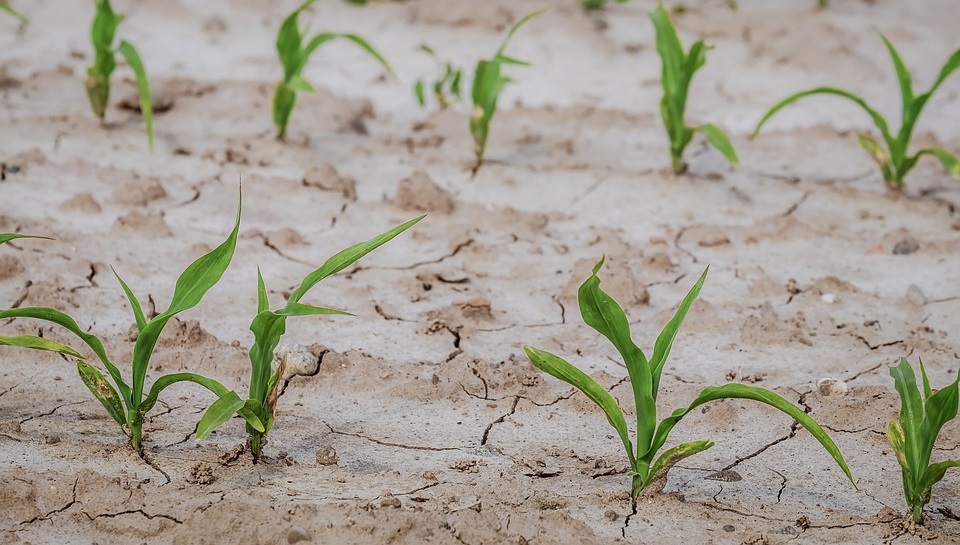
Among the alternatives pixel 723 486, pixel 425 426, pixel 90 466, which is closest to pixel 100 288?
pixel 90 466

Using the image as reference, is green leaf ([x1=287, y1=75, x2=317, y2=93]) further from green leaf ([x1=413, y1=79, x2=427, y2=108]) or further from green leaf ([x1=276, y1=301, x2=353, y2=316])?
green leaf ([x1=276, y1=301, x2=353, y2=316])

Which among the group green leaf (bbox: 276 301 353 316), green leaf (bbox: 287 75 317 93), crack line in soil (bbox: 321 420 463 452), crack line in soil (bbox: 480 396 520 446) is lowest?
crack line in soil (bbox: 321 420 463 452)

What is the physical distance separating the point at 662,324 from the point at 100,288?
1596 mm

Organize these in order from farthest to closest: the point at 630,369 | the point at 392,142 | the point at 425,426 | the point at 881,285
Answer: the point at 392,142
the point at 881,285
the point at 425,426
the point at 630,369

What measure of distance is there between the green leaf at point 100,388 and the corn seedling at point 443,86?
7.50ft

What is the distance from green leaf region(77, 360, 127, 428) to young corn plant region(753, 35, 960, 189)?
2318mm

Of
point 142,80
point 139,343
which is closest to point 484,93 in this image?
point 142,80

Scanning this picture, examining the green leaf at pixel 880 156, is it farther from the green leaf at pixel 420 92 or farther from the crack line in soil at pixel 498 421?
the crack line in soil at pixel 498 421

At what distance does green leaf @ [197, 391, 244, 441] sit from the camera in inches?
79.7

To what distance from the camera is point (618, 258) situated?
3.36 m

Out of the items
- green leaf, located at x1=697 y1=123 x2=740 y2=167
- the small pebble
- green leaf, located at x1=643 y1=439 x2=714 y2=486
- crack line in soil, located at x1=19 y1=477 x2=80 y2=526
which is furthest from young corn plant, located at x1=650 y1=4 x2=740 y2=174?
crack line in soil, located at x1=19 y1=477 x2=80 y2=526

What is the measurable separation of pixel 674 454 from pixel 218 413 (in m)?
0.89

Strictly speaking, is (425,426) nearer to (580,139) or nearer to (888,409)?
(888,409)

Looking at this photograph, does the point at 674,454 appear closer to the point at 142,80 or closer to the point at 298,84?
the point at 298,84
